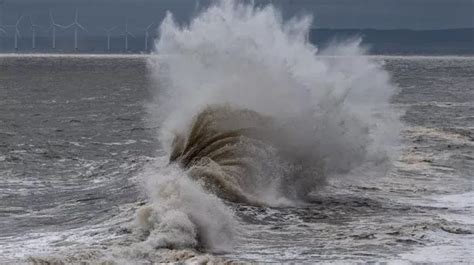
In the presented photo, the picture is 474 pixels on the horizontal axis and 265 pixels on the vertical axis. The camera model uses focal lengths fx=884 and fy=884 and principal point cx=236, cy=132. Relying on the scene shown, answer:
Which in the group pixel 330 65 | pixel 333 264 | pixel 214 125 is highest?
pixel 330 65

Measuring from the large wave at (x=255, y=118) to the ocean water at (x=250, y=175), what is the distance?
5cm

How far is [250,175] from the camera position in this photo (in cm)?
2164

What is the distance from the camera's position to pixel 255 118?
79.9ft

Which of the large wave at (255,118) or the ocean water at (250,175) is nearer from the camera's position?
the ocean water at (250,175)

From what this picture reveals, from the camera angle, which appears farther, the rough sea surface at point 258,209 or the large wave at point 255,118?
the large wave at point 255,118

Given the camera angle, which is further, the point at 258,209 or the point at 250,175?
the point at 250,175

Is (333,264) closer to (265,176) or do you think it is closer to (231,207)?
(231,207)

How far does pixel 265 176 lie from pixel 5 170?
982 cm

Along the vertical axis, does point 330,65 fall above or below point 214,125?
above

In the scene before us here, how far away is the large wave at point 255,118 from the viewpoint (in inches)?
843

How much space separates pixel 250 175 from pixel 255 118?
3081 millimetres

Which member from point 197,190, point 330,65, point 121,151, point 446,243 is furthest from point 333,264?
point 121,151

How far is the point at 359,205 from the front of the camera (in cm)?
2052

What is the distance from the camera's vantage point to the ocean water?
1580 cm
